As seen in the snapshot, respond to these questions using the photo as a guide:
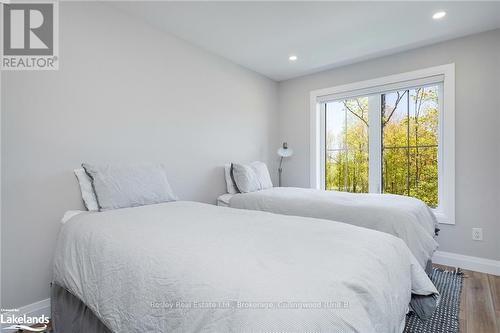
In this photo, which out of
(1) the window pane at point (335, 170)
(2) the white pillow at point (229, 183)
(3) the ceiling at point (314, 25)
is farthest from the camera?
(1) the window pane at point (335, 170)

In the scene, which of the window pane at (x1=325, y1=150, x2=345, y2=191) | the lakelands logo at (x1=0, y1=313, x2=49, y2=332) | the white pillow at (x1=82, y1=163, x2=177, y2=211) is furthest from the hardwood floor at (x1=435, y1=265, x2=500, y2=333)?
the lakelands logo at (x1=0, y1=313, x2=49, y2=332)

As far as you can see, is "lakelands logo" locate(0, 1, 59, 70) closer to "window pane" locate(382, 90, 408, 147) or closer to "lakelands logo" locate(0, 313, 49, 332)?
"lakelands logo" locate(0, 313, 49, 332)

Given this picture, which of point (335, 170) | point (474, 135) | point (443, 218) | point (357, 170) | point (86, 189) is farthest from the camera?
point (335, 170)

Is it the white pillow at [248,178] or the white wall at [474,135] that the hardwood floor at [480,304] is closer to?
the white wall at [474,135]

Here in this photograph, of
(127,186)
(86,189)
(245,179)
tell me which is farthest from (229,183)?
(86,189)

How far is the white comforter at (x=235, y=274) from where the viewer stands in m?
0.72

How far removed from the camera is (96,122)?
2117mm

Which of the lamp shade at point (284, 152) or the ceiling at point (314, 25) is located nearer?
the ceiling at point (314, 25)

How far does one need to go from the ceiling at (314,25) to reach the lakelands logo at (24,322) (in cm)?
252

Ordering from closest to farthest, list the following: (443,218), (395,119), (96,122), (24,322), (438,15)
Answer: (24,322), (96,122), (438,15), (443,218), (395,119)

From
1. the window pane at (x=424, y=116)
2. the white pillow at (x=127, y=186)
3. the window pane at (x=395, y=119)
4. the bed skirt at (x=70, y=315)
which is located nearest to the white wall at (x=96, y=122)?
the white pillow at (x=127, y=186)

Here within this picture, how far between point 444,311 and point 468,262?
3.79ft

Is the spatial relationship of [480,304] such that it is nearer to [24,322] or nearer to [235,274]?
[235,274]

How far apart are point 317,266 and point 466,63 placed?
10.2 ft
